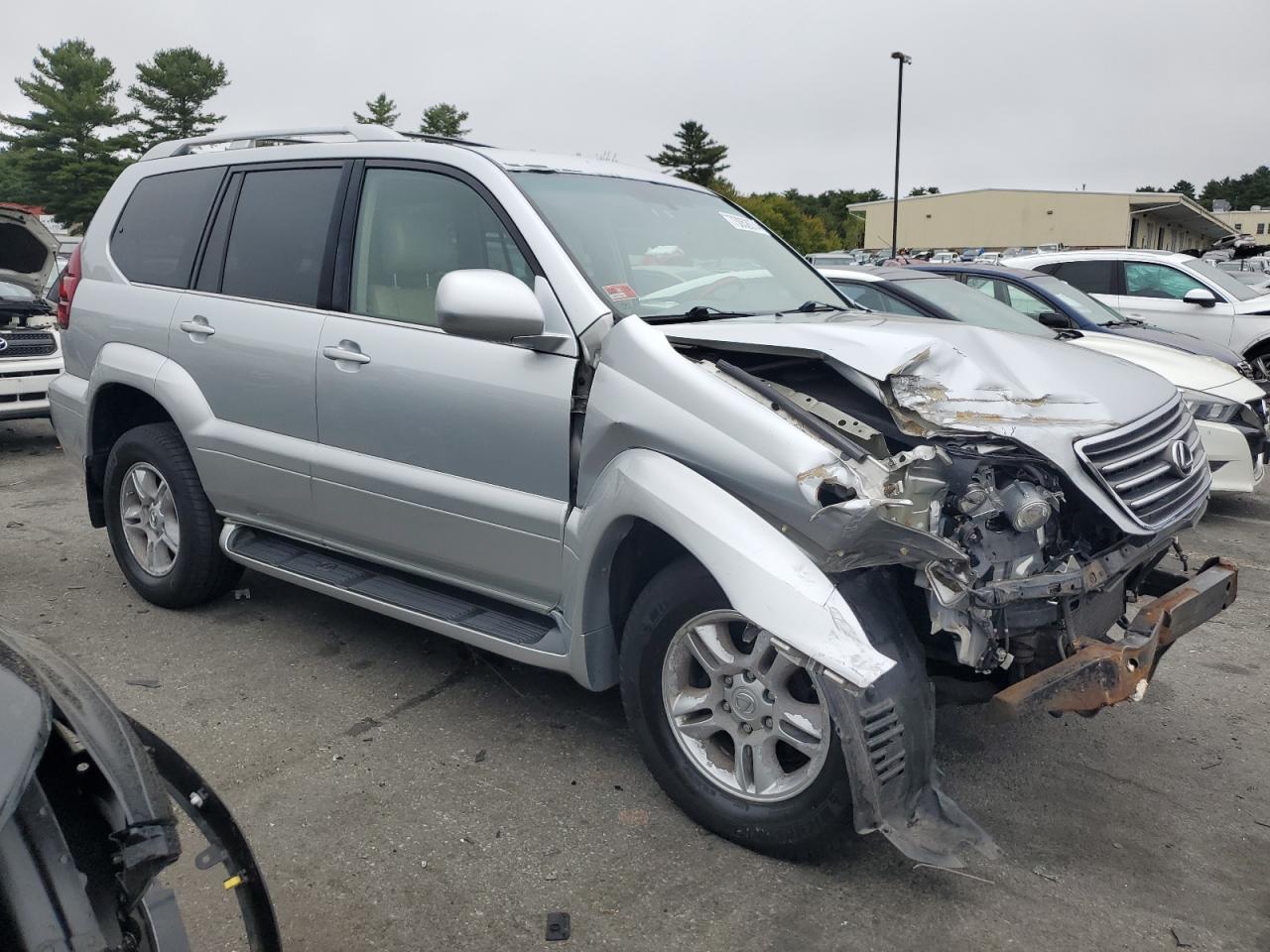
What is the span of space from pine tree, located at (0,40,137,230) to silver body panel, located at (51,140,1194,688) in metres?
54.6

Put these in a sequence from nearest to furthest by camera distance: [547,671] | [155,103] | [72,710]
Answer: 1. [72,710]
2. [547,671]
3. [155,103]

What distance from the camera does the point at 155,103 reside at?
53875mm

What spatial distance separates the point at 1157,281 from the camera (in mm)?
10969

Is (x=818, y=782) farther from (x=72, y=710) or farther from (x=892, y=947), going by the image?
(x=72, y=710)

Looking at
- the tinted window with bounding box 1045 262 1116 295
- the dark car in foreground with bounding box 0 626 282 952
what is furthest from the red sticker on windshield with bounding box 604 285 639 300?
the tinted window with bounding box 1045 262 1116 295

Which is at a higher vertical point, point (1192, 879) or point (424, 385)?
point (424, 385)

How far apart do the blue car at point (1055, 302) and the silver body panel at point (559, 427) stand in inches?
211

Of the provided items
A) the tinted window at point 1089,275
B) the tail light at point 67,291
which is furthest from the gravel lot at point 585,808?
the tinted window at point 1089,275

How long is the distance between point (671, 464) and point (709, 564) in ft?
1.13

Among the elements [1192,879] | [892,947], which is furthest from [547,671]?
[1192,879]

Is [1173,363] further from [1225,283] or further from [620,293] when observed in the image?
[1225,283]

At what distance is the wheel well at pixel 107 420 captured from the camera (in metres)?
4.75

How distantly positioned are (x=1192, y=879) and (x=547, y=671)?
229 cm

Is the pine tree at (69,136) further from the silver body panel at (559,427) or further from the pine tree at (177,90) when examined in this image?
the silver body panel at (559,427)
